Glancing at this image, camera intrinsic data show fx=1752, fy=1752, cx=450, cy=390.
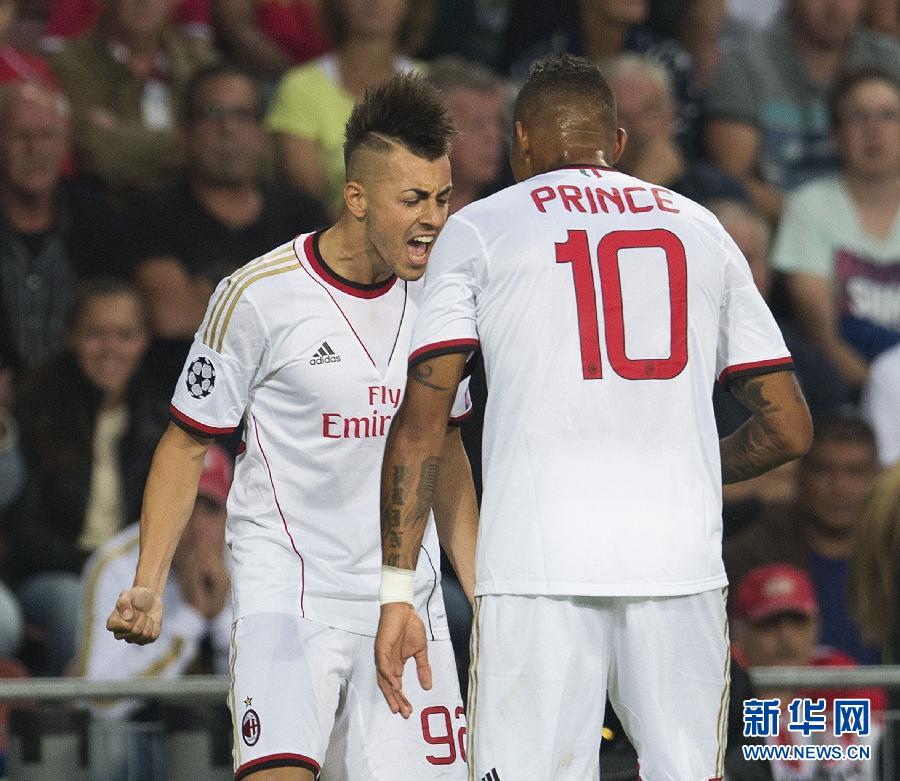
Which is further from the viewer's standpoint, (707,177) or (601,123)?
(707,177)

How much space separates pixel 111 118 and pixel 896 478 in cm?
420

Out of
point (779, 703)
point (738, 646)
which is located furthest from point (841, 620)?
point (779, 703)

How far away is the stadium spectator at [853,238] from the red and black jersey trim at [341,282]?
447 centimetres

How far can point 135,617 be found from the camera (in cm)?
462

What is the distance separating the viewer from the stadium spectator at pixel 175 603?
271 inches

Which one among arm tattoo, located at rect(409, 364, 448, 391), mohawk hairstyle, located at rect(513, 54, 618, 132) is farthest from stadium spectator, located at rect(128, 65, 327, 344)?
arm tattoo, located at rect(409, 364, 448, 391)

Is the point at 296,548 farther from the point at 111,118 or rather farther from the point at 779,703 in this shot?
the point at 111,118

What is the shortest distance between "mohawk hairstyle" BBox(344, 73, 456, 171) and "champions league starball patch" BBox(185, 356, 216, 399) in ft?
2.50

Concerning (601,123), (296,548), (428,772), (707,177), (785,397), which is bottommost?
(428,772)

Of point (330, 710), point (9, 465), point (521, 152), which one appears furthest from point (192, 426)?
point (9, 465)

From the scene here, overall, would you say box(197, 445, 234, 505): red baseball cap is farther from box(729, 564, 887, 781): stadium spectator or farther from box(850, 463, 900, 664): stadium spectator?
box(850, 463, 900, 664): stadium spectator

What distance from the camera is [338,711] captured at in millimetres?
4992

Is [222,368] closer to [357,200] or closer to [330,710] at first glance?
[357,200]

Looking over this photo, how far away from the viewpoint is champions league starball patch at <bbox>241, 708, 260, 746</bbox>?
476 centimetres
